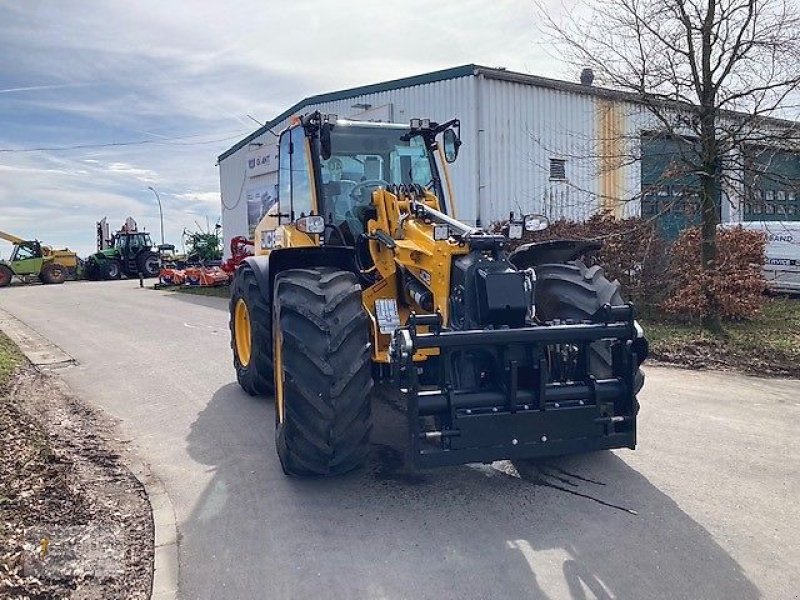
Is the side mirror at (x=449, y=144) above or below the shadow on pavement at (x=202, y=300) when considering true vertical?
above

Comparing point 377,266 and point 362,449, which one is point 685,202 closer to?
point 377,266

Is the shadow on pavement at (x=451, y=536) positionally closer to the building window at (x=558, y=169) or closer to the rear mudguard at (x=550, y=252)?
the rear mudguard at (x=550, y=252)

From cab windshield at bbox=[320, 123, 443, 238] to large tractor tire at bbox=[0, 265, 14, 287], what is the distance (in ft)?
106

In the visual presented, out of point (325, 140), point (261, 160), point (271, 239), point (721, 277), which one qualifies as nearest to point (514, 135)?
point (721, 277)

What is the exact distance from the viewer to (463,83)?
51.2 feet

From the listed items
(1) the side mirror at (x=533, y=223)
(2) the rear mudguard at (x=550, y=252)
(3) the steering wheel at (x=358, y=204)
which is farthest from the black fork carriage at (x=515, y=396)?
(3) the steering wheel at (x=358, y=204)

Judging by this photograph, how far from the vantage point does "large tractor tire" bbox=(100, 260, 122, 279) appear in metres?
36.9

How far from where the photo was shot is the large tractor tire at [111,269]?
3691 cm

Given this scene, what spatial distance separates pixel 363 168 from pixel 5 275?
107ft

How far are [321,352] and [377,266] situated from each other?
5.10ft

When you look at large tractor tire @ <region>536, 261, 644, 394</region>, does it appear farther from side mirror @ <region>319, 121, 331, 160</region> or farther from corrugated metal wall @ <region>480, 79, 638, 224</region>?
corrugated metal wall @ <region>480, 79, 638, 224</region>

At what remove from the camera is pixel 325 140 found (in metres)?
5.70

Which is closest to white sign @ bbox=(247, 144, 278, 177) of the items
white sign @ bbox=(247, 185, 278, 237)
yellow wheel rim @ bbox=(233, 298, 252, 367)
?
white sign @ bbox=(247, 185, 278, 237)

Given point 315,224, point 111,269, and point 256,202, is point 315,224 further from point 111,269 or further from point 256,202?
point 111,269
